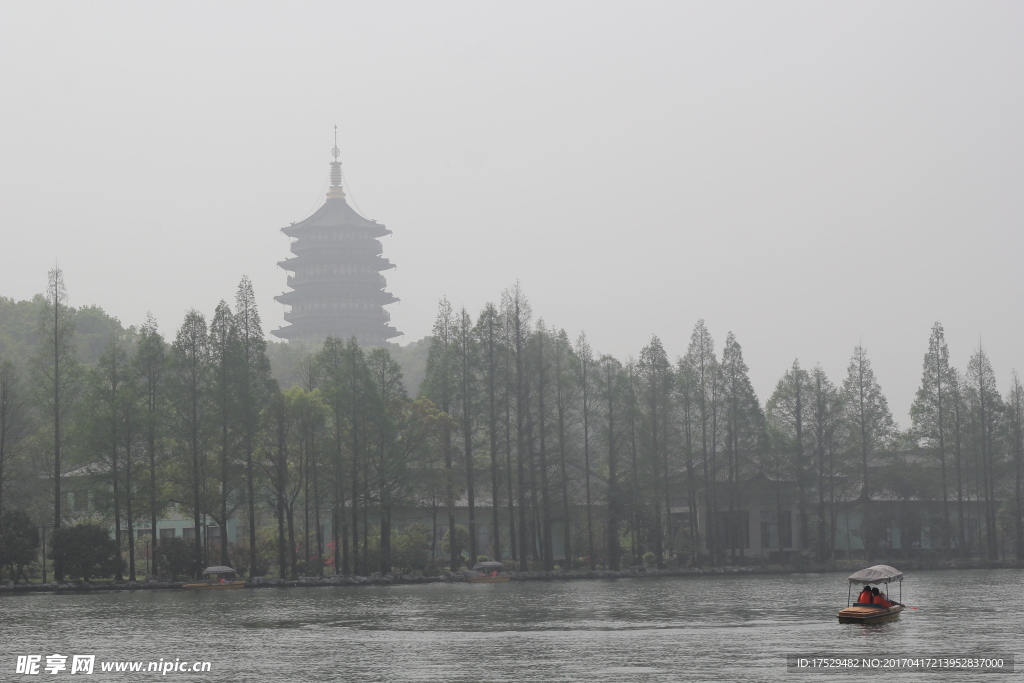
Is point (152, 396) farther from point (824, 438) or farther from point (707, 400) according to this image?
point (824, 438)

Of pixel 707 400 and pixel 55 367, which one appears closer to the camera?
pixel 55 367

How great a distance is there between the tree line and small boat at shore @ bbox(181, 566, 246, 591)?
1231 millimetres

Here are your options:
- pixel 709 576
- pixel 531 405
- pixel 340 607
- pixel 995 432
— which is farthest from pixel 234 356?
pixel 995 432

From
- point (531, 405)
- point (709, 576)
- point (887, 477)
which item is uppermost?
point (531, 405)

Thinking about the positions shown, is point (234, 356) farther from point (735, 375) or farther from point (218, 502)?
point (735, 375)

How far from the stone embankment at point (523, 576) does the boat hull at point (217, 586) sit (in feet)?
2.04

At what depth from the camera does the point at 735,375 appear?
251 ft

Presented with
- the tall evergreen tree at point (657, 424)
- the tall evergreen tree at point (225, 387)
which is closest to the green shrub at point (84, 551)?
the tall evergreen tree at point (225, 387)

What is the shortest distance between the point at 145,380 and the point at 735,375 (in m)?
38.0

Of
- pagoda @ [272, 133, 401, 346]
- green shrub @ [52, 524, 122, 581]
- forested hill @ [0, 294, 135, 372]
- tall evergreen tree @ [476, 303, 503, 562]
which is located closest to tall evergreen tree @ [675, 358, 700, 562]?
tall evergreen tree @ [476, 303, 503, 562]

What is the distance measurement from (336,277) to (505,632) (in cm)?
15285

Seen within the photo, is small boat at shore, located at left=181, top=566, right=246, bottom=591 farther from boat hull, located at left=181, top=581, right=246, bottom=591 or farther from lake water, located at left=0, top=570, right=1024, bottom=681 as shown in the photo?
lake water, located at left=0, top=570, right=1024, bottom=681

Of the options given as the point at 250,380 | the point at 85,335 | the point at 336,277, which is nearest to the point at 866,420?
the point at 250,380

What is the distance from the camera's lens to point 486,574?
63406 mm
